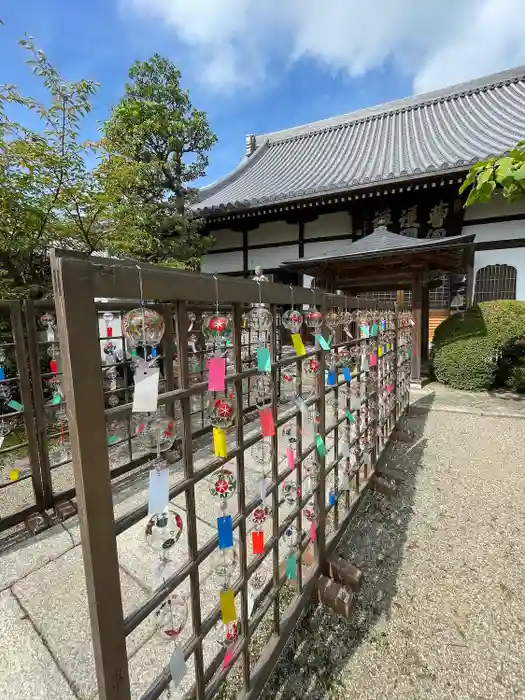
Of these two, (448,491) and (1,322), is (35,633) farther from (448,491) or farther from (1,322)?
(1,322)

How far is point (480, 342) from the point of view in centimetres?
570

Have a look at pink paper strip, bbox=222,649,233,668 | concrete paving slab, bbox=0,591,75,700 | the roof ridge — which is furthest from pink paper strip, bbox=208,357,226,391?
the roof ridge

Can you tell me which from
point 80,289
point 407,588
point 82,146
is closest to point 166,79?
point 82,146

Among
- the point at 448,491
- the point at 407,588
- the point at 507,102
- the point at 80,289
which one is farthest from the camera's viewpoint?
the point at 507,102

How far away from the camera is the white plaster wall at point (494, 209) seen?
6.56 m

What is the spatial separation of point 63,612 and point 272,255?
8510mm

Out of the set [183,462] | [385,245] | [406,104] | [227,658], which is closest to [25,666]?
[227,658]

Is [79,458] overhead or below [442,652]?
overhead

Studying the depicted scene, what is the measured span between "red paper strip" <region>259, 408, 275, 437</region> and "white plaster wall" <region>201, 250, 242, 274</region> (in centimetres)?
866

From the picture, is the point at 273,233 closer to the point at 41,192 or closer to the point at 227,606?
the point at 41,192

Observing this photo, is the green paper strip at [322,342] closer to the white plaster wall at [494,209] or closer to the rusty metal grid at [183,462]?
the rusty metal grid at [183,462]

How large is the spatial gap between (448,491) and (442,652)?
148cm

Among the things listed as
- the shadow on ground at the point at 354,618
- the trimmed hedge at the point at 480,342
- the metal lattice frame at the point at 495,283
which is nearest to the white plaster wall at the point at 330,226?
the metal lattice frame at the point at 495,283

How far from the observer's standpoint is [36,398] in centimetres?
228
